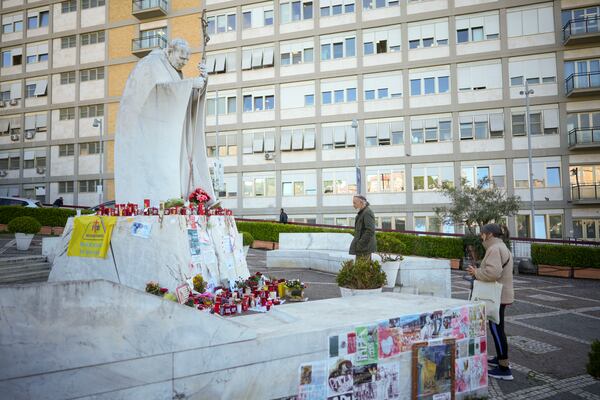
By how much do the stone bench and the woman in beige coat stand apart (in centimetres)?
305

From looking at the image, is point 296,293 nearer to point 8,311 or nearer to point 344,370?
point 344,370

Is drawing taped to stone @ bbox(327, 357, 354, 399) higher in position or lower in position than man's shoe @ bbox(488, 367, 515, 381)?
higher

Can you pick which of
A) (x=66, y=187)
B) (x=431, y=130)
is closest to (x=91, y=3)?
(x=66, y=187)

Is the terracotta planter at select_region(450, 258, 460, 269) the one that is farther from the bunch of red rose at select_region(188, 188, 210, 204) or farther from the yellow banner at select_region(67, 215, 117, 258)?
the yellow banner at select_region(67, 215, 117, 258)

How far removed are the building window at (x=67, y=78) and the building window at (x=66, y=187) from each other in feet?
29.6

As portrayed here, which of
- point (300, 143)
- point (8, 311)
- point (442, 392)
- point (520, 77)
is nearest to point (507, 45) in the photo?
point (520, 77)

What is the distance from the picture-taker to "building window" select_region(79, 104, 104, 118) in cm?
3653

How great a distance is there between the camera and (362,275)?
19.4 ft

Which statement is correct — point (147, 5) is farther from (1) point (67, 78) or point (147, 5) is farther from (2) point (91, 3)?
(1) point (67, 78)

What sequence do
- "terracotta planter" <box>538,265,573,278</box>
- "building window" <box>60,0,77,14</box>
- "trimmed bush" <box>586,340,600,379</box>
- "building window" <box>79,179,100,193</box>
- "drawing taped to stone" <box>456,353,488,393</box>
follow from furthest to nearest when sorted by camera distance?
"building window" <box>60,0,77,14</box> → "building window" <box>79,179,100,193</box> → "terracotta planter" <box>538,265,573,278</box> → "trimmed bush" <box>586,340,600,379</box> → "drawing taped to stone" <box>456,353,488,393</box>

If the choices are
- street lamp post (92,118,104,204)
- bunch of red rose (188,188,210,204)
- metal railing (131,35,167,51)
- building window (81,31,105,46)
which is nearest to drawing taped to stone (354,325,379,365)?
bunch of red rose (188,188,210,204)

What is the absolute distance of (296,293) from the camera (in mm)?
7754

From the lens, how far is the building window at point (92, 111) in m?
36.5

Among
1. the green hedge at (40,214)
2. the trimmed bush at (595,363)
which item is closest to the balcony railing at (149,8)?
the green hedge at (40,214)
